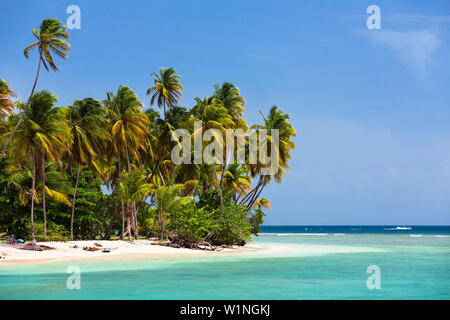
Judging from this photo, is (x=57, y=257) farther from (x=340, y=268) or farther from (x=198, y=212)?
(x=340, y=268)

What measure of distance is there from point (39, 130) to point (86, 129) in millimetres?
6709

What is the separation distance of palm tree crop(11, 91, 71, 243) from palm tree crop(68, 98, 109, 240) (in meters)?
4.72

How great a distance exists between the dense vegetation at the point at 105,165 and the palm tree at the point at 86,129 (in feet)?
0.21

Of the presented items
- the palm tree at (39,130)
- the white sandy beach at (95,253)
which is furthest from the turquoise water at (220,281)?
the palm tree at (39,130)

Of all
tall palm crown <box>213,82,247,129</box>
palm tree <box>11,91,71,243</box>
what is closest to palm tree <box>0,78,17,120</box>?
palm tree <box>11,91,71,243</box>

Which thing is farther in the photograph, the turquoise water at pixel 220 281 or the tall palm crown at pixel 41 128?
the tall palm crown at pixel 41 128

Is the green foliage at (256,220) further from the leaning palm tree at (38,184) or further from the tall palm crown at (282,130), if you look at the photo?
the leaning palm tree at (38,184)

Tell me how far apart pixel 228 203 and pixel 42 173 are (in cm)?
1174

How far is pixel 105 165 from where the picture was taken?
114ft

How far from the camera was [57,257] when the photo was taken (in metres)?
19.1

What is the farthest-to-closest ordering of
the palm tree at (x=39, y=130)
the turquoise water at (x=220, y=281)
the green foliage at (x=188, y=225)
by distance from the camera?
the green foliage at (x=188, y=225) → the palm tree at (x=39, y=130) → the turquoise water at (x=220, y=281)

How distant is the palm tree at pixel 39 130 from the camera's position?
21.5m

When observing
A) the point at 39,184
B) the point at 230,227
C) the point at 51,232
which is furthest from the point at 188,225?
the point at 39,184
